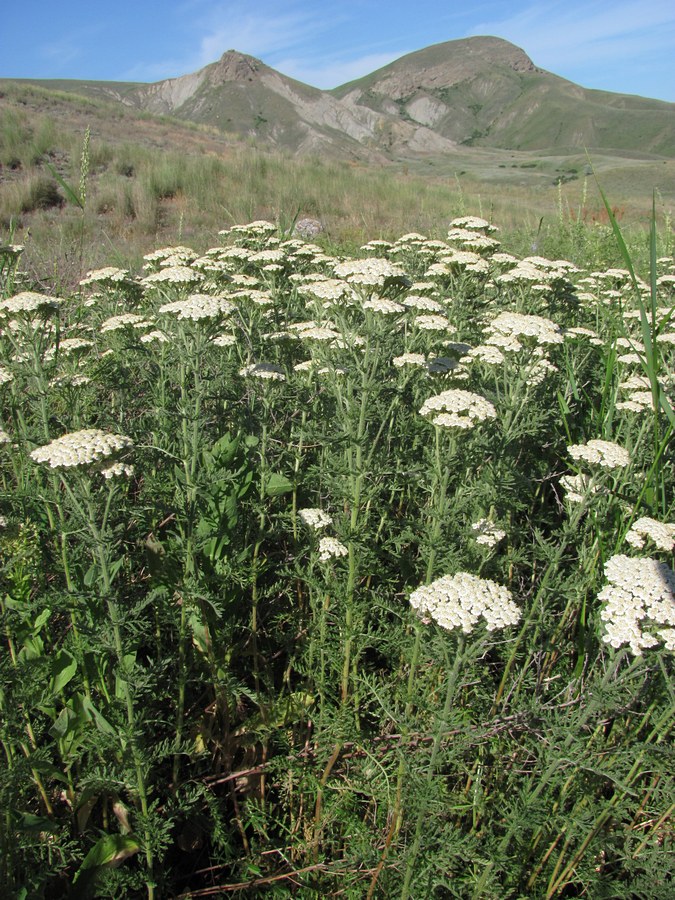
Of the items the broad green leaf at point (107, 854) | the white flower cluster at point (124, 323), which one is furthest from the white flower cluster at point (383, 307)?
the broad green leaf at point (107, 854)

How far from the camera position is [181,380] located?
2971mm

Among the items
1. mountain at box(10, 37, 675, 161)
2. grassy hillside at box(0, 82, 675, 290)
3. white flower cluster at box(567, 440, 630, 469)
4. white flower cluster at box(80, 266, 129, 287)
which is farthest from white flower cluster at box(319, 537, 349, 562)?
mountain at box(10, 37, 675, 161)

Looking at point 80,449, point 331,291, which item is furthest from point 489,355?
point 80,449

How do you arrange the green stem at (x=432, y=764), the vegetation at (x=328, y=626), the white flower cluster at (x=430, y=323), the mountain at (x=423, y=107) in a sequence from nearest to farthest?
the green stem at (x=432, y=764) < the vegetation at (x=328, y=626) < the white flower cluster at (x=430, y=323) < the mountain at (x=423, y=107)

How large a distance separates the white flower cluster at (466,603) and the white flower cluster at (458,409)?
90 cm

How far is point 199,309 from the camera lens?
9.62 feet

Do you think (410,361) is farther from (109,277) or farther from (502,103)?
A: (502,103)

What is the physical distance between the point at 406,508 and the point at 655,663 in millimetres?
2129

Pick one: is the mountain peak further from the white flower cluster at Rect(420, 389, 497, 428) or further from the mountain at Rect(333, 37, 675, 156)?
the white flower cluster at Rect(420, 389, 497, 428)

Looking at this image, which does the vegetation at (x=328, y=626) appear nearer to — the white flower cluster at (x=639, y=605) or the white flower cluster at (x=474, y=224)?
the white flower cluster at (x=639, y=605)

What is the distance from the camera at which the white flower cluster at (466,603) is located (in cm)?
195

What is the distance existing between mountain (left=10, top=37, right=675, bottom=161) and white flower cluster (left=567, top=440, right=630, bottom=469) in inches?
1794

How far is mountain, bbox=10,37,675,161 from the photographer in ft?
239

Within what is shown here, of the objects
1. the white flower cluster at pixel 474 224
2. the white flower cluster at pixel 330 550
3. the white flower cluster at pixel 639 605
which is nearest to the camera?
the white flower cluster at pixel 639 605
